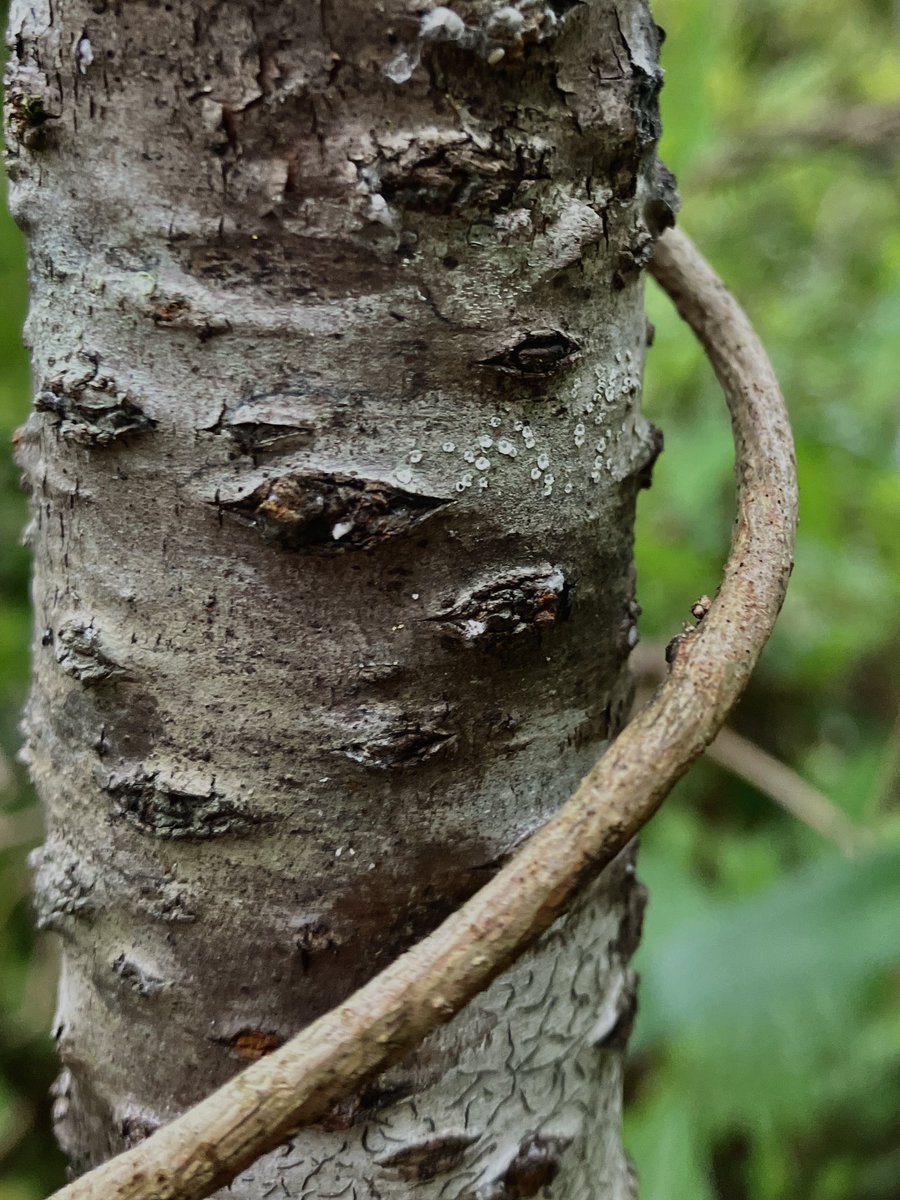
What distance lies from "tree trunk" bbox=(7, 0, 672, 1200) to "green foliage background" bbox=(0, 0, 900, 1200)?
74cm

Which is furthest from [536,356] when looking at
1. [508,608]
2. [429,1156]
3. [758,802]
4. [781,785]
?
[758,802]

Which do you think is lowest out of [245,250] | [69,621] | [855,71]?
[69,621]

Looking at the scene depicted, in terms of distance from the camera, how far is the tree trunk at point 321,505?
32 centimetres

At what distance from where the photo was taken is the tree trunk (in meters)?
0.32

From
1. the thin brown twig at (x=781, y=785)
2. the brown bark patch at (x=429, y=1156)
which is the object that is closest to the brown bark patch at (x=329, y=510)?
the brown bark patch at (x=429, y=1156)

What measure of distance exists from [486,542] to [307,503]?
7 cm

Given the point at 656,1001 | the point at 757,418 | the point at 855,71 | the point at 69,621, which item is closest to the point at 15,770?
the point at 656,1001

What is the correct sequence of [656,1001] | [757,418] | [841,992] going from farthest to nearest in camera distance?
[841,992]
[656,1001]
[757,418]

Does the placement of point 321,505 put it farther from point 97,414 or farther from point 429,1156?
point 429,1156

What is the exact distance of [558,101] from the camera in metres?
0.33

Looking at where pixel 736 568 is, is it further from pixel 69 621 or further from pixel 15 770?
pixel 15 770

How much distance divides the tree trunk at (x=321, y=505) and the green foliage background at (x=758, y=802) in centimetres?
74

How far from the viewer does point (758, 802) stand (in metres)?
2.04

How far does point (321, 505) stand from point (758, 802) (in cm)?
188
